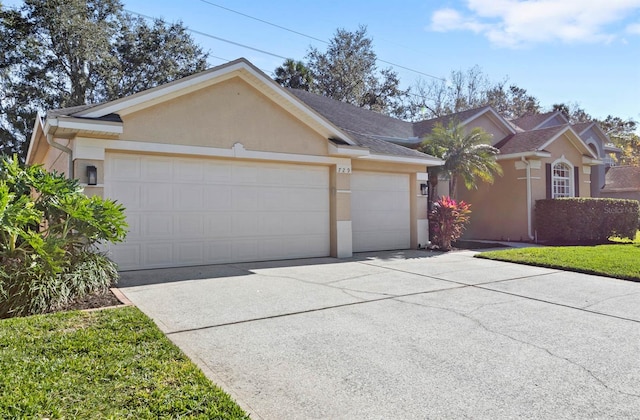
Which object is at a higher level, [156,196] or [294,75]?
[294,75]

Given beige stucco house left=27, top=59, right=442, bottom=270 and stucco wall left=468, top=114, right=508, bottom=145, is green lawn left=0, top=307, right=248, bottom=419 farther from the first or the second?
stucco wall left=468, top=114, right=508, bottom=145

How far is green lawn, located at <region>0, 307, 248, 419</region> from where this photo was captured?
110 inches

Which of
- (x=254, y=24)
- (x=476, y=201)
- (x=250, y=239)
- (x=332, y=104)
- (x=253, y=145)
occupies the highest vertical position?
(x=254, y=24)

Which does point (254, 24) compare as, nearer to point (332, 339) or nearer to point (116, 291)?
point (116, 291)

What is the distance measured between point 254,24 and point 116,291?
15.6m

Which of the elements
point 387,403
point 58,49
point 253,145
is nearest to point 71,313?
point 387,403

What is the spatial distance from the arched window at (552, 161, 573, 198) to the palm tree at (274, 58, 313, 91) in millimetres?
17335

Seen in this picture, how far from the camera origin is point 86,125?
755 centimetres

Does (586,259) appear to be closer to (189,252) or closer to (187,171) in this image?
(189,252)

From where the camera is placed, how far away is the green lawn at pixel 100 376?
2793 mm

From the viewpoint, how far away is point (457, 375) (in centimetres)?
354

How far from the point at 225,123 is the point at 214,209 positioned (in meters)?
1.88

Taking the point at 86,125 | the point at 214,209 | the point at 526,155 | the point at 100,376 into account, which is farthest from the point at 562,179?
the point at 100,376

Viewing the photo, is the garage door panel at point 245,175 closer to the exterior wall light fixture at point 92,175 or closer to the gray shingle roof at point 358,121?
the exterior wall light fixture at point 92,175
